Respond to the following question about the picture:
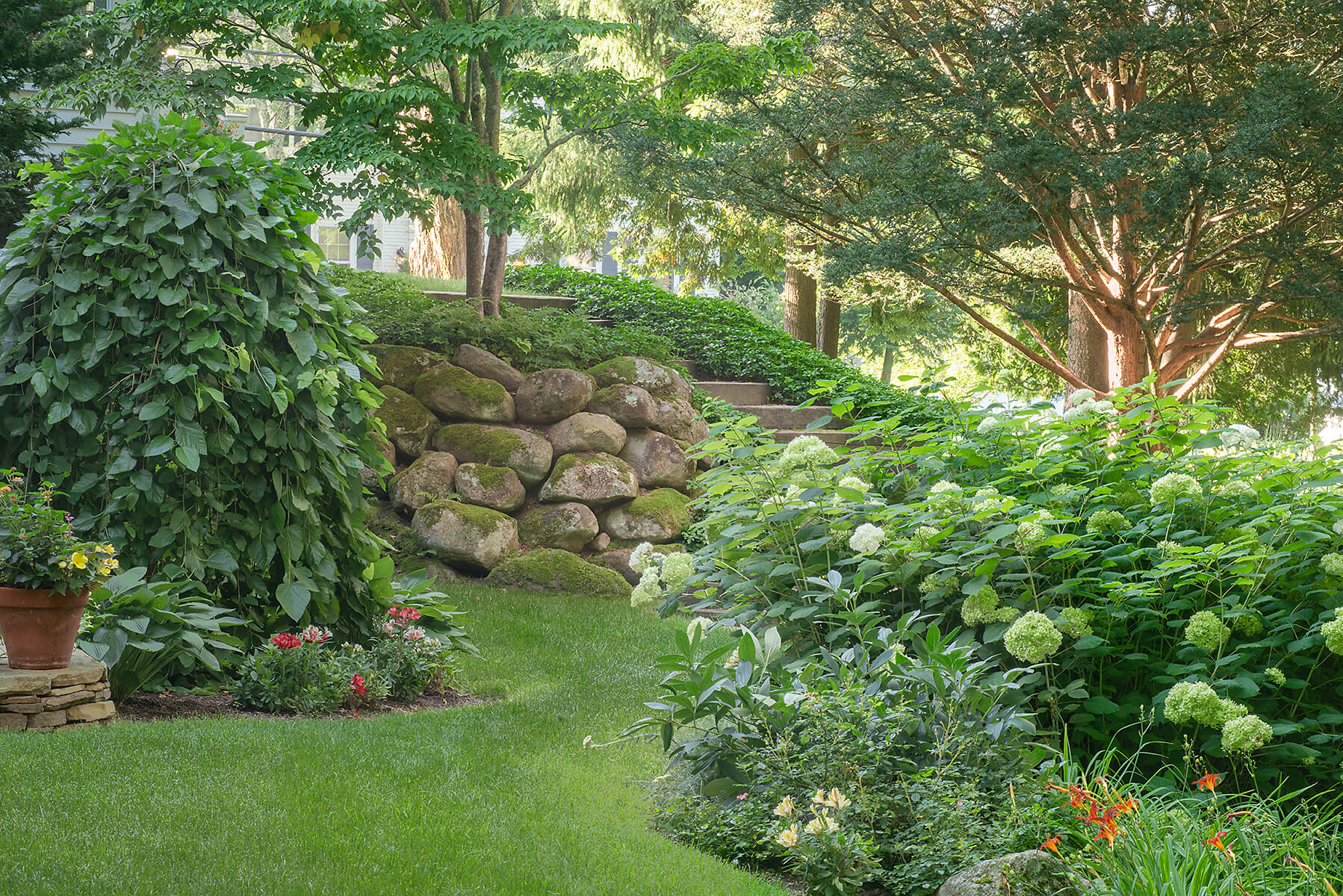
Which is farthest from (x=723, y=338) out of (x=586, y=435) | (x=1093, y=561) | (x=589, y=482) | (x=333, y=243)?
(x=333, y=243)

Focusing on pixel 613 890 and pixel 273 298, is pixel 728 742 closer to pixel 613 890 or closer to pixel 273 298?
pixel 613 890

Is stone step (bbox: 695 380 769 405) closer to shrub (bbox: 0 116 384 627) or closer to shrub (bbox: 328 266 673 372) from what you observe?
shrub (bbox: 328 266 673 372)

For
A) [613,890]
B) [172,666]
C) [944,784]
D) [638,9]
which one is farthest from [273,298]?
[638,9]

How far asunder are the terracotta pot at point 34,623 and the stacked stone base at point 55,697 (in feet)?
0.15

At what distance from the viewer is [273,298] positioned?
4.70 metres

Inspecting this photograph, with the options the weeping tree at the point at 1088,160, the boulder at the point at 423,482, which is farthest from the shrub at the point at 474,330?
the weeping tree at the point at 1088,160

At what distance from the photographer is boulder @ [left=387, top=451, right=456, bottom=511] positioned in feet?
25.6

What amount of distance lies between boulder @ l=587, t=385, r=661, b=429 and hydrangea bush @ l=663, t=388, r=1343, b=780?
178 inches

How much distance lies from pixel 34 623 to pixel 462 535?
3.89 metres

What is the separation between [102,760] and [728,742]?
2006 millimetres

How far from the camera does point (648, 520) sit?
8227 millimetres

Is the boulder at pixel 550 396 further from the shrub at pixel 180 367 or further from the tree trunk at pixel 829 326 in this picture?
the tree trunk at pixel 829 326

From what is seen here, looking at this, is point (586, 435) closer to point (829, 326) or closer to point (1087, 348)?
point (1087, 348)

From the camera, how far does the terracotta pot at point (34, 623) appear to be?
12.2 feet
